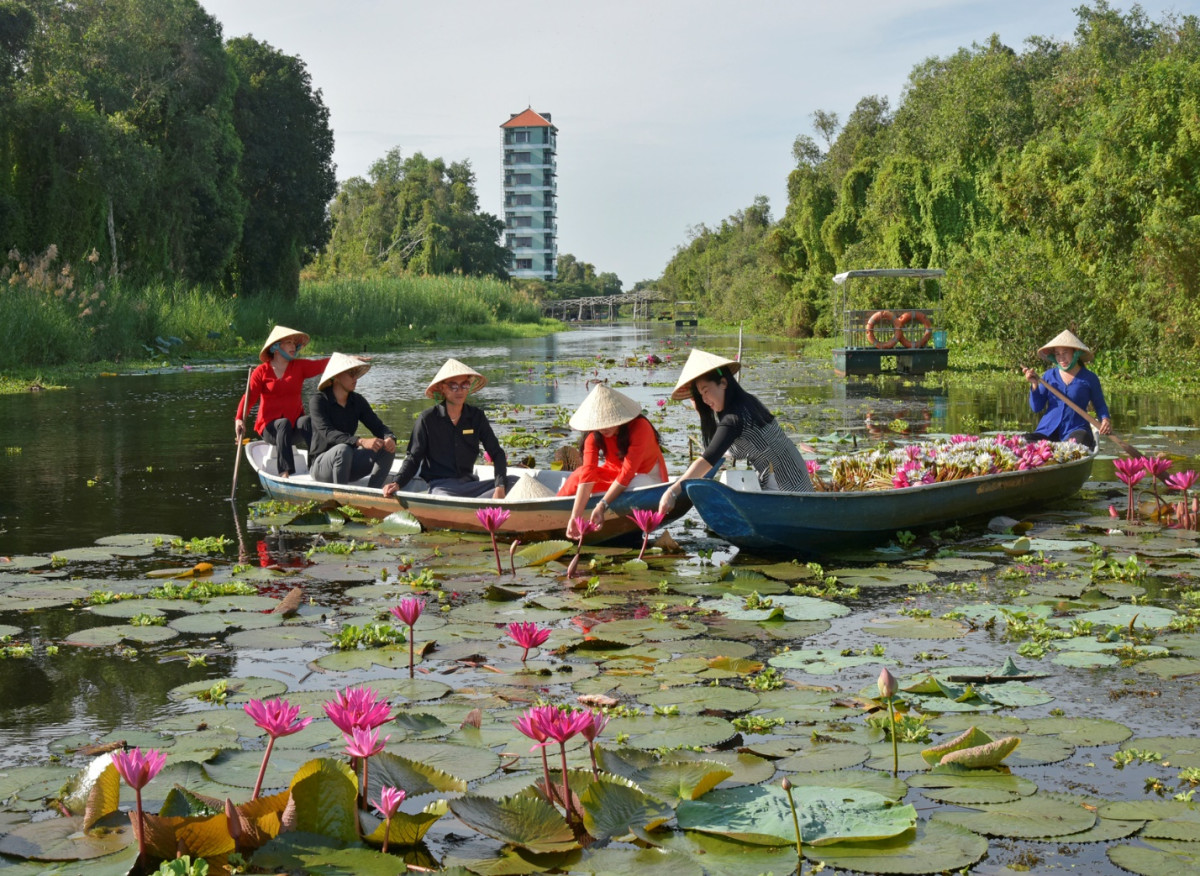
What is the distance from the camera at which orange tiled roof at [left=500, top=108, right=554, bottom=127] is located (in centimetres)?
13088

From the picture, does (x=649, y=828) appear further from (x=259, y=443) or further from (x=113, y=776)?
(x=259, y=443)

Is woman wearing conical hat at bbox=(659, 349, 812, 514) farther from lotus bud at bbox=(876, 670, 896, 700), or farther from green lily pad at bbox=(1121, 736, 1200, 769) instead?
lotus bud at bbox=(876, 670, 896, 700)

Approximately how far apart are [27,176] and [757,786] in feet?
97.6

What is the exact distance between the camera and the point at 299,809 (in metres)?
3.21

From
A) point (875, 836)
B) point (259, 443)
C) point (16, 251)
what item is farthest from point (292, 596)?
point (16, 251)

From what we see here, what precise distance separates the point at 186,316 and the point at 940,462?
27.0 meters

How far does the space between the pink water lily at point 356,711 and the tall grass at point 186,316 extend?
75.4 feet

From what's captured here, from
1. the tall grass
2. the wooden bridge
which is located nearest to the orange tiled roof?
the wooden bridge

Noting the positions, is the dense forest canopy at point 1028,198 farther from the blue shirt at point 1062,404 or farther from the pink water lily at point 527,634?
the pink water lily at point 527,634

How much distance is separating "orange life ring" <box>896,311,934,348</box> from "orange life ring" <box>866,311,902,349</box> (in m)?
0.06

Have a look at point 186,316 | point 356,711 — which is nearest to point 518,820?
point 356,711

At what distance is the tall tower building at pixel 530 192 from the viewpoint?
131 m

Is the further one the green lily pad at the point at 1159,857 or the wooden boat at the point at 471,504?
the wooden boat at the point at 471,504

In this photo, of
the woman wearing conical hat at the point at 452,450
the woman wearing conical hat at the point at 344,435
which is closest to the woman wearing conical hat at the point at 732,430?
the woman wearing conical hat at the point at 452,450
